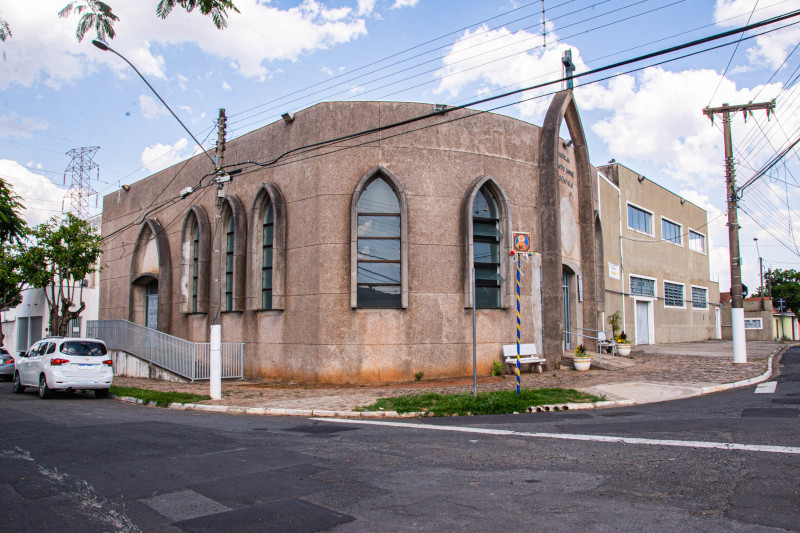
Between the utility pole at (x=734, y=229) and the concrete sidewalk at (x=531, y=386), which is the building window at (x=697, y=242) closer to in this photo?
the utility pole at (x=734, y=229)

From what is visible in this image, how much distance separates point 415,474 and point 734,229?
64.9 ft

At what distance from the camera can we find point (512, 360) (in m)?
18.7

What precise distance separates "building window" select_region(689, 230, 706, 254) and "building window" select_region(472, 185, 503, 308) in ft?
102

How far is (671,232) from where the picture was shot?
41156mm

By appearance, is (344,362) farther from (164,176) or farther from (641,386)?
(164,176)

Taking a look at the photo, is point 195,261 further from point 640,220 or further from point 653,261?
point 653,261

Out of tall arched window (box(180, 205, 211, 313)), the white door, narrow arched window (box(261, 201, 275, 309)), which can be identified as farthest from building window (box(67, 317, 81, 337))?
the white door

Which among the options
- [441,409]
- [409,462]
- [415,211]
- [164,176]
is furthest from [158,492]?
[164,176]

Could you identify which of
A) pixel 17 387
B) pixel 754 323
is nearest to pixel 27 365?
pixel 17 387

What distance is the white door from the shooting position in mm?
34625

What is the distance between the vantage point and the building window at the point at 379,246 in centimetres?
1794

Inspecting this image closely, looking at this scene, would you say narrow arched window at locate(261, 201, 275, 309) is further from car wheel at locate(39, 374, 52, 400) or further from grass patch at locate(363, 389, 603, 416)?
grass patch at locate(363, 389, 603, 416)

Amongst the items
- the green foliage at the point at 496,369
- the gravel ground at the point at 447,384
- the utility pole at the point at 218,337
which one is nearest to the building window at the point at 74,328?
the gravel ground at the point at 447,384

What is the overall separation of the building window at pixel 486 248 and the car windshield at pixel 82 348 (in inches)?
449
